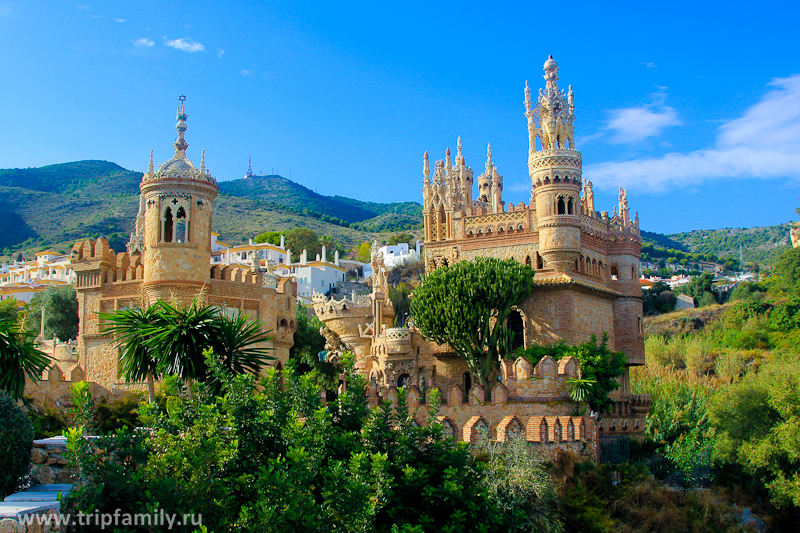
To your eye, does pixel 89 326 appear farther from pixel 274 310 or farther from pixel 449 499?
pixel 449 499

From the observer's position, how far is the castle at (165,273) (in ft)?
105

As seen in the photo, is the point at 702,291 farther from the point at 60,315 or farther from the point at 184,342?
the point at 184,342

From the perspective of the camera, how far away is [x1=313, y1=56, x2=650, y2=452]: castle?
113ft

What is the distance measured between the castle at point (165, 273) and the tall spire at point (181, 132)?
0.14 ft

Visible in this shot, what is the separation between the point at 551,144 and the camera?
35.8 m

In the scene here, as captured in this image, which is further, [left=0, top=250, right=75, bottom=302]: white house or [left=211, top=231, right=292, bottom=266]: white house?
[left=211, top=231, right=292, bottom=266]: white house

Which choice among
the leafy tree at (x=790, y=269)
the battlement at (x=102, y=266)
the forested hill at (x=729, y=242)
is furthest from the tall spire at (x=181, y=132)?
the forested hill at (x=729, y=242)

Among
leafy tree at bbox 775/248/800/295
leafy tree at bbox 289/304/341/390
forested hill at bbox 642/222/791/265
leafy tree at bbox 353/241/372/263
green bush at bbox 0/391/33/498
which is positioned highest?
forested hill at bbox 642/222/791/265

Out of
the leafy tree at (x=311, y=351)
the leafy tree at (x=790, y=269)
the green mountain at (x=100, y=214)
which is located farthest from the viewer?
the green mountain at (x=100, y=214)

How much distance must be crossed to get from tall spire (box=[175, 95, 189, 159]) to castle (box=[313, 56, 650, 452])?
36.8ft

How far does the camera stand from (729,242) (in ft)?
596

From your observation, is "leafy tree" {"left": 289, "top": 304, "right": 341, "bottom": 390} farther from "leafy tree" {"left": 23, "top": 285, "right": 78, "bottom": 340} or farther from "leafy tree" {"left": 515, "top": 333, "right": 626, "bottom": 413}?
"leafy tree" {"left": 23, "top": 285, "right": 78, "bottom": 340}

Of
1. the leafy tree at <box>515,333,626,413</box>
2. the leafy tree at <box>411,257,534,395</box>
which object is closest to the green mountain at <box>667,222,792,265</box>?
→ the leafy tree at <box>411,257,534,395</box>

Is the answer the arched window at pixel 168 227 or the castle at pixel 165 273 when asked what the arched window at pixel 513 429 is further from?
the arched window at pixel 168 227
